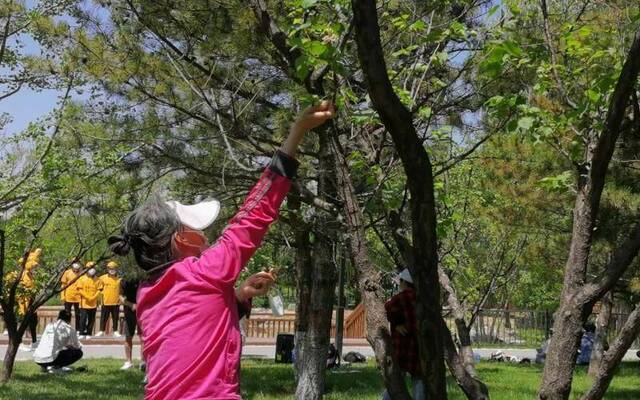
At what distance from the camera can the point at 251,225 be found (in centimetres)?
238

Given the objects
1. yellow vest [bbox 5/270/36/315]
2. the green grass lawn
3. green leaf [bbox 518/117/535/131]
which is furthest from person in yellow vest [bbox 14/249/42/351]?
green leaf [bbox 518/117/535/131]

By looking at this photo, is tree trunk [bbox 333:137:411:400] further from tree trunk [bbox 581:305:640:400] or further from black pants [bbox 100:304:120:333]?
black pants [bbox 100:304:120:333]

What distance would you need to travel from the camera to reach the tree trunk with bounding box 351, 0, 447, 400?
2.62m

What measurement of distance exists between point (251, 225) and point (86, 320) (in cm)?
1653

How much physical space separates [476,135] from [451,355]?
4.17 meters

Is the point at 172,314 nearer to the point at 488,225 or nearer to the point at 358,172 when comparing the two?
the point at 358,172

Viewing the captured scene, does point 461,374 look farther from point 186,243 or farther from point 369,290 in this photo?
point 186,243

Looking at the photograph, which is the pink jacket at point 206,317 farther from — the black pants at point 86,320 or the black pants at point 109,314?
the black pants at point 109,314

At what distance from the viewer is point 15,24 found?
10430 mm

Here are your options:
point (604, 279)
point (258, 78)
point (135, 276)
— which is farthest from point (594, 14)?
point (135, 276)

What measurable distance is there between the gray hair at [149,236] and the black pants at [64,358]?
10575 millimetres

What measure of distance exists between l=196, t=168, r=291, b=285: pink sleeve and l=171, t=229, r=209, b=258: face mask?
117 mm

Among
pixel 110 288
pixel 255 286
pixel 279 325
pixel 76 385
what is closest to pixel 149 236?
pixel 255 286

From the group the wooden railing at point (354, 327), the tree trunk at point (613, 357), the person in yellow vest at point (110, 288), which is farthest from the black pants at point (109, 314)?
the tree trunk at point (613, 357)
